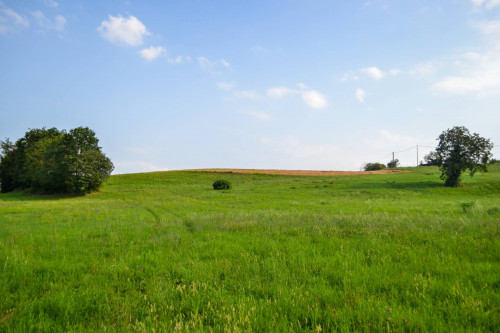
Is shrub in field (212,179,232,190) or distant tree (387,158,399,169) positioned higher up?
distant tree (387,158,399,169)

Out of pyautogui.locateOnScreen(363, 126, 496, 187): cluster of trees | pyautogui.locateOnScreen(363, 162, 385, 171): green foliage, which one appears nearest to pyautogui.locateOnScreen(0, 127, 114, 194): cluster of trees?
pyautogui.locateOnScreen(363, 126, 496, 187): cluster of trees

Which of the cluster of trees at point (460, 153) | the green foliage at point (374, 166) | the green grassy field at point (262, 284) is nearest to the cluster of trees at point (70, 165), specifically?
the green grassy field at point (262, 284)

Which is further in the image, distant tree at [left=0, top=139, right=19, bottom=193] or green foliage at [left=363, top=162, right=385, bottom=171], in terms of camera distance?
green foliage at [left=363, top=162, right=385, bottom=171]

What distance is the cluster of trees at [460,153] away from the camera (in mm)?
45750

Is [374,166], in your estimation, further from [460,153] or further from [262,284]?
[262,284]

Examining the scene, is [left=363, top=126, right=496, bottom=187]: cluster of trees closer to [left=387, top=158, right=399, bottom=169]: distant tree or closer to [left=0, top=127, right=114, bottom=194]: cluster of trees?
[left=0, top=127, right=114, bottom=194]: cluster of trees

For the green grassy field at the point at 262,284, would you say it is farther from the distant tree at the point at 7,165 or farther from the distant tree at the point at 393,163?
the distant tree at the point at 393,163

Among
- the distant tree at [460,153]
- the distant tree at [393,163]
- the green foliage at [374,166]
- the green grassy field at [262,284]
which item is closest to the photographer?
the green grassy field at [262,284]

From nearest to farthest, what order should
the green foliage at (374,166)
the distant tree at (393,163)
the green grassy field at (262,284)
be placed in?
the green grassy field at (262,284) < the green foliage at (374,166) < the distant tree at (393,163)

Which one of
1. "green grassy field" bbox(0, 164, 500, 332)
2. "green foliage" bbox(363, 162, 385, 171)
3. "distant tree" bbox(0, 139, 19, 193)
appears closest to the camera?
"green grassy field" bbox(0, 164, 500, 332)

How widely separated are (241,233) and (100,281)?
17.7 feet

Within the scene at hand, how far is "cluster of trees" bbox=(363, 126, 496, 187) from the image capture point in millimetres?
45750

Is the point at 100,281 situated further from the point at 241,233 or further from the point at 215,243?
the point at 241,233

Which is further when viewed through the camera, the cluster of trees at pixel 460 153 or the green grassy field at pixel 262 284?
the cluster of trees at pixel 460 153
